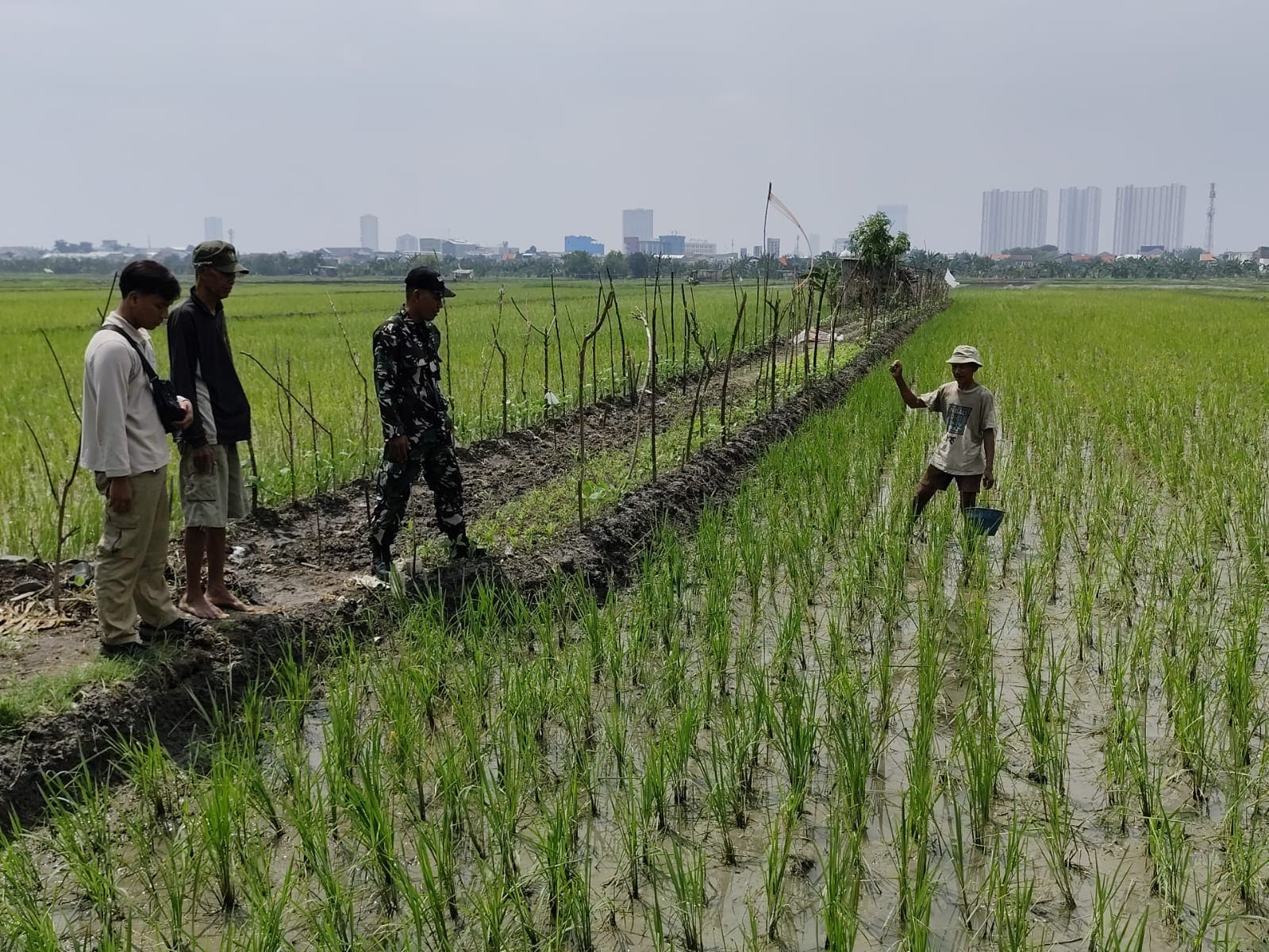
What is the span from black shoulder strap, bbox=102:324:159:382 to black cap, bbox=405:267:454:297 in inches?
42.6

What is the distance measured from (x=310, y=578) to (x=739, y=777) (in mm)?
2546

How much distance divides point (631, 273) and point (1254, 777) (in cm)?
5458

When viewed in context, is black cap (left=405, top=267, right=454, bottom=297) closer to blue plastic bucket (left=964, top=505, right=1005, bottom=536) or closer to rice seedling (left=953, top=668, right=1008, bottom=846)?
rice seedling (left=953, top=668, right=1008, bottom=846)

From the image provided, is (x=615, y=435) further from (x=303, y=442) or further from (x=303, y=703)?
(x=303, y=703)

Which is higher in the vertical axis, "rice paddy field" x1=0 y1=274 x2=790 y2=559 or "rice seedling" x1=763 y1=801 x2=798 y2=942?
"rice paddy field" x1=0 y1=274 x2=790 y2=559

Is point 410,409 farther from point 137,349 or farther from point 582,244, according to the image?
point 582,244

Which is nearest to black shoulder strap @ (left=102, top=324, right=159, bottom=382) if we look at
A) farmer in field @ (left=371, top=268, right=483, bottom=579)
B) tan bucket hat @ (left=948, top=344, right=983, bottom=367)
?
farmer in field @ (left=371, top=268, right=483, bottom=579)

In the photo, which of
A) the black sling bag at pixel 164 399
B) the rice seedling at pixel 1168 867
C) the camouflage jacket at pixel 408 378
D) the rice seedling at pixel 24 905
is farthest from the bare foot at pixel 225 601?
the rice seedling at pixel 1168 867

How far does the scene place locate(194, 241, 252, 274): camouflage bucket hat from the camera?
3.49 m

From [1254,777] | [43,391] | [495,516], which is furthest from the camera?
[43,391]

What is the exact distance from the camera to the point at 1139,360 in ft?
39.3

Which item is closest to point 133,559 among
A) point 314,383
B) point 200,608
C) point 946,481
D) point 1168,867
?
point 200,608

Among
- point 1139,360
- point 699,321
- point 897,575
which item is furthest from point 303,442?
point 699,321

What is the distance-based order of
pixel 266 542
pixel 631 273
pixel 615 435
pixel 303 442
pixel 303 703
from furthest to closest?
pixel 631 273, pixel 615 435, pixel 303 442, pixel 266 542, pixel 303 703
